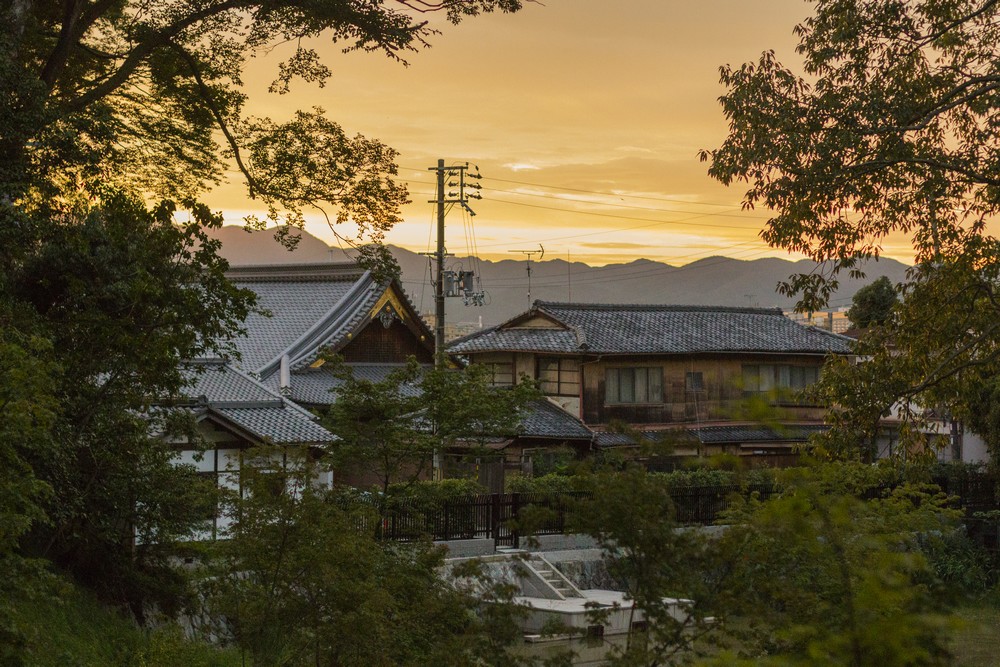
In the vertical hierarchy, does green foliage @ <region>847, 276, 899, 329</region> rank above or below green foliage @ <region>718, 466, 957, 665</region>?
above

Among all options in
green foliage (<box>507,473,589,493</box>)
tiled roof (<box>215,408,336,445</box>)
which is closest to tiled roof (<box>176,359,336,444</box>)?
tiled roof (<box>215,408,336,445</box>)

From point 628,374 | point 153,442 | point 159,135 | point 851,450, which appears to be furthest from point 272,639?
point 628,374

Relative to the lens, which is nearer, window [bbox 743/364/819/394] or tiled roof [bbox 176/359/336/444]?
tiled roof [bbox 176/359/336/444]

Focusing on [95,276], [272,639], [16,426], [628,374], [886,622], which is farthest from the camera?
[628,374]

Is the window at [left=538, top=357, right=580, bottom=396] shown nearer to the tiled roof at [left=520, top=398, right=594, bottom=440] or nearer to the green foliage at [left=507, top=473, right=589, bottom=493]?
the tiled roof at [left=520, top=398, right=594, bottom=440]

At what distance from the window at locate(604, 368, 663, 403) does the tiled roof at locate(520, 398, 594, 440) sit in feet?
8.32

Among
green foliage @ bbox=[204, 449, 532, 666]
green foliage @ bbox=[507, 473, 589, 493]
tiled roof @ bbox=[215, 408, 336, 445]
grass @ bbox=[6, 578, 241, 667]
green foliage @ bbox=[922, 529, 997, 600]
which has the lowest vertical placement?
green foliage @ bbox=[922, 529, 997, 600]

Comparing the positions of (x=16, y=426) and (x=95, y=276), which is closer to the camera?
(x=16, y=426)

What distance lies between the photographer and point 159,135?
49.2ft

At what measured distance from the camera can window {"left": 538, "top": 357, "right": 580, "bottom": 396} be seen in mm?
37656

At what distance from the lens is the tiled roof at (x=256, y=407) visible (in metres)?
24.8

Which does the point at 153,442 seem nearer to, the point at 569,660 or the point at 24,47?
the point at 24,47

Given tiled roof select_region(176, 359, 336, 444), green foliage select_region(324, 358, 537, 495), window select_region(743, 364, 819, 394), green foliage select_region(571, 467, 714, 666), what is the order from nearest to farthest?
1. green foliage select_region(571, 467, 714, 666)
2. green foliage select_region(324, 358, 537, 495)
3. tiled roof select_region(176, 359, 336, 444)
4. window select_region(743, 364, 819, 394)

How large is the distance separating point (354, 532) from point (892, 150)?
8696 millimetres
